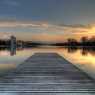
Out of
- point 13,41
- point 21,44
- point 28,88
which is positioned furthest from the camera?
point 21,44

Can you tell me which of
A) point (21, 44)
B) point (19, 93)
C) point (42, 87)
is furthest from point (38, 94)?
point (21, 44)

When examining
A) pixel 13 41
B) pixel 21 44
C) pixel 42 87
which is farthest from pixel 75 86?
pixel 21 44

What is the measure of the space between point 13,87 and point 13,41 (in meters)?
43.4

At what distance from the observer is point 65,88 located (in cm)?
677

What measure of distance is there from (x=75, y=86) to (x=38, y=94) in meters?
1.27

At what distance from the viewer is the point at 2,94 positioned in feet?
20.0

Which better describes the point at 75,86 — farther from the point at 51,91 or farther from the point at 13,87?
the point at 13,87

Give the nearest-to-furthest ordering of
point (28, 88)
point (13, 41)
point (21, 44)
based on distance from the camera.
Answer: point (28, 88), point (13, 41), point (21, 44)

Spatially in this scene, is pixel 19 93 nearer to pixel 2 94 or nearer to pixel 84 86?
pixel 2 94

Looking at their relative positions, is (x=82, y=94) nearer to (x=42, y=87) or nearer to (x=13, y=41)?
(x=42, y=87)

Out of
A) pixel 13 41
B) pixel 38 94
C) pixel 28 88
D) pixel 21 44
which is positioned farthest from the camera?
pixel 21 44

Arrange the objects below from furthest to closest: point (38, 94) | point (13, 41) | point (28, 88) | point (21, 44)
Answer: point (21, 44) < point (13, 41) < point (28, 88) < point (38, 94)

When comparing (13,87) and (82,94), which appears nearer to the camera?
(82,94)

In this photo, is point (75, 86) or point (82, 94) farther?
point (75, 86)
